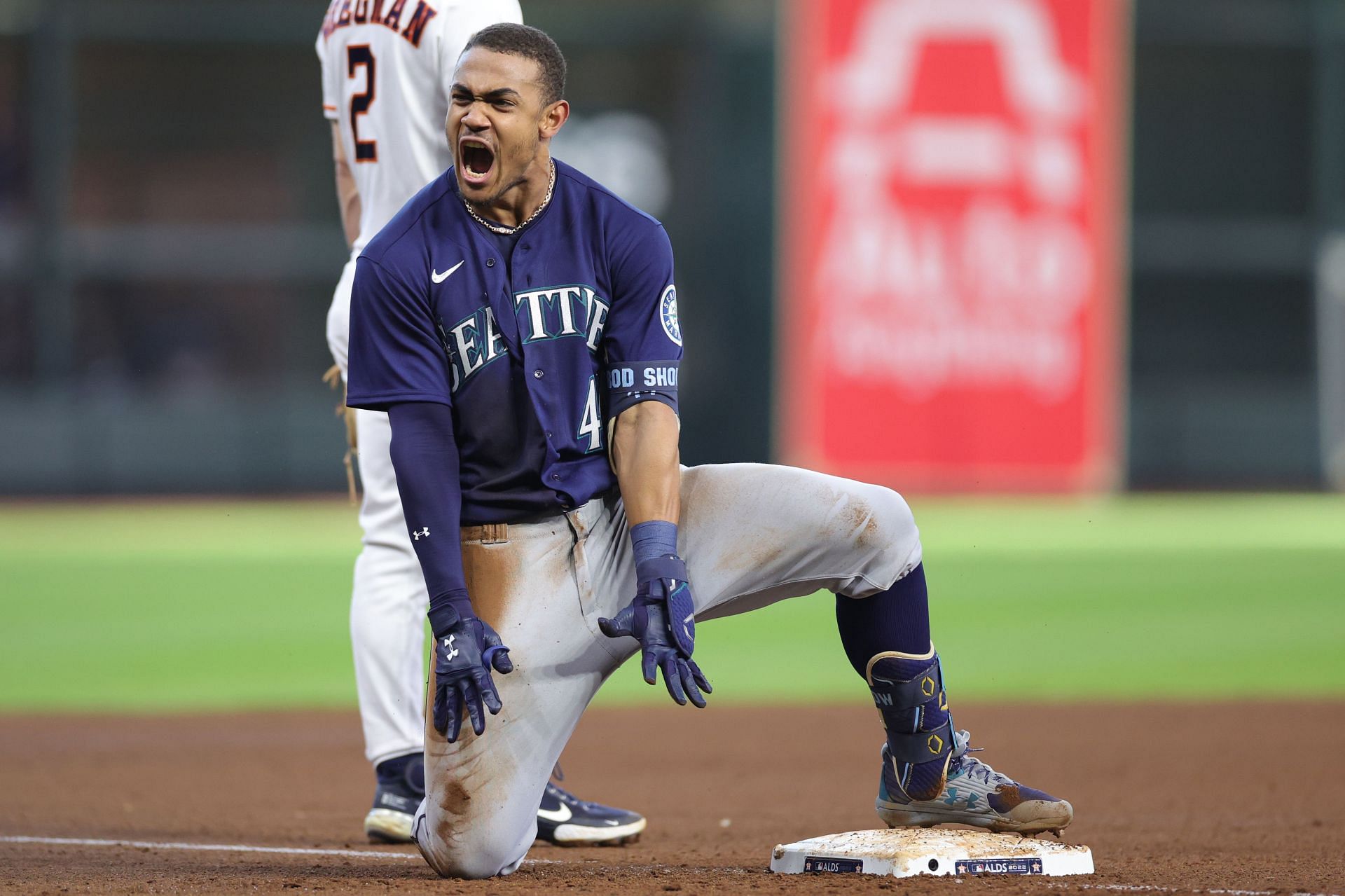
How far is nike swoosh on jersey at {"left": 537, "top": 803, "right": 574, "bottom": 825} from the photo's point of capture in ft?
14.3

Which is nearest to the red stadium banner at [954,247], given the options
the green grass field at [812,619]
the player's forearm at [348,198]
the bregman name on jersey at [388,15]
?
the green grass field at [812,619]

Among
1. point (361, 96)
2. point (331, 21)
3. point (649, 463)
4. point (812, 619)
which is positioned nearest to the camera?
point (649, 463)

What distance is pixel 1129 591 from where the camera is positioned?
452 inches

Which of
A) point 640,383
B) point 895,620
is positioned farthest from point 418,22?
point 895,620

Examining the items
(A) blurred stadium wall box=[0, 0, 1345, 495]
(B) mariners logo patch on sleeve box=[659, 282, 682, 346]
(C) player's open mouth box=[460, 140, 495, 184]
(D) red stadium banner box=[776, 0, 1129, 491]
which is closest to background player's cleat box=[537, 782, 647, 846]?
(B) mariners logo patch on sleeve box=[659, 282, 682, 346]

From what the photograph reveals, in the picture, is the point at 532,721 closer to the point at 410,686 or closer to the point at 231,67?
the point at 410,686

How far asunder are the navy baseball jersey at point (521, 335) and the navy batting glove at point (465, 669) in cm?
32

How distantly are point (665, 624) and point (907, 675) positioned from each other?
0.55 m

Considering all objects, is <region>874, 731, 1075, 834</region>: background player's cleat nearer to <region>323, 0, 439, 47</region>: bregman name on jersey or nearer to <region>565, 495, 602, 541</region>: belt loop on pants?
<region>565, 495, 602, 541</region>: belt loop on pants

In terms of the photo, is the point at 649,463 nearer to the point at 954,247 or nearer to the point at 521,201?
the point at 521,201

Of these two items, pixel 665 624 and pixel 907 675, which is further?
pixel 907 675

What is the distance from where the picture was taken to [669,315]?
3.82m

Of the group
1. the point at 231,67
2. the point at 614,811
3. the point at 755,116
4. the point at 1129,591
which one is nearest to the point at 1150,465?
the point at 755,116

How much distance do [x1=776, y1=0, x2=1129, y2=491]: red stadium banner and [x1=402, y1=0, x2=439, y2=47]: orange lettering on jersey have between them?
13.8 meters
